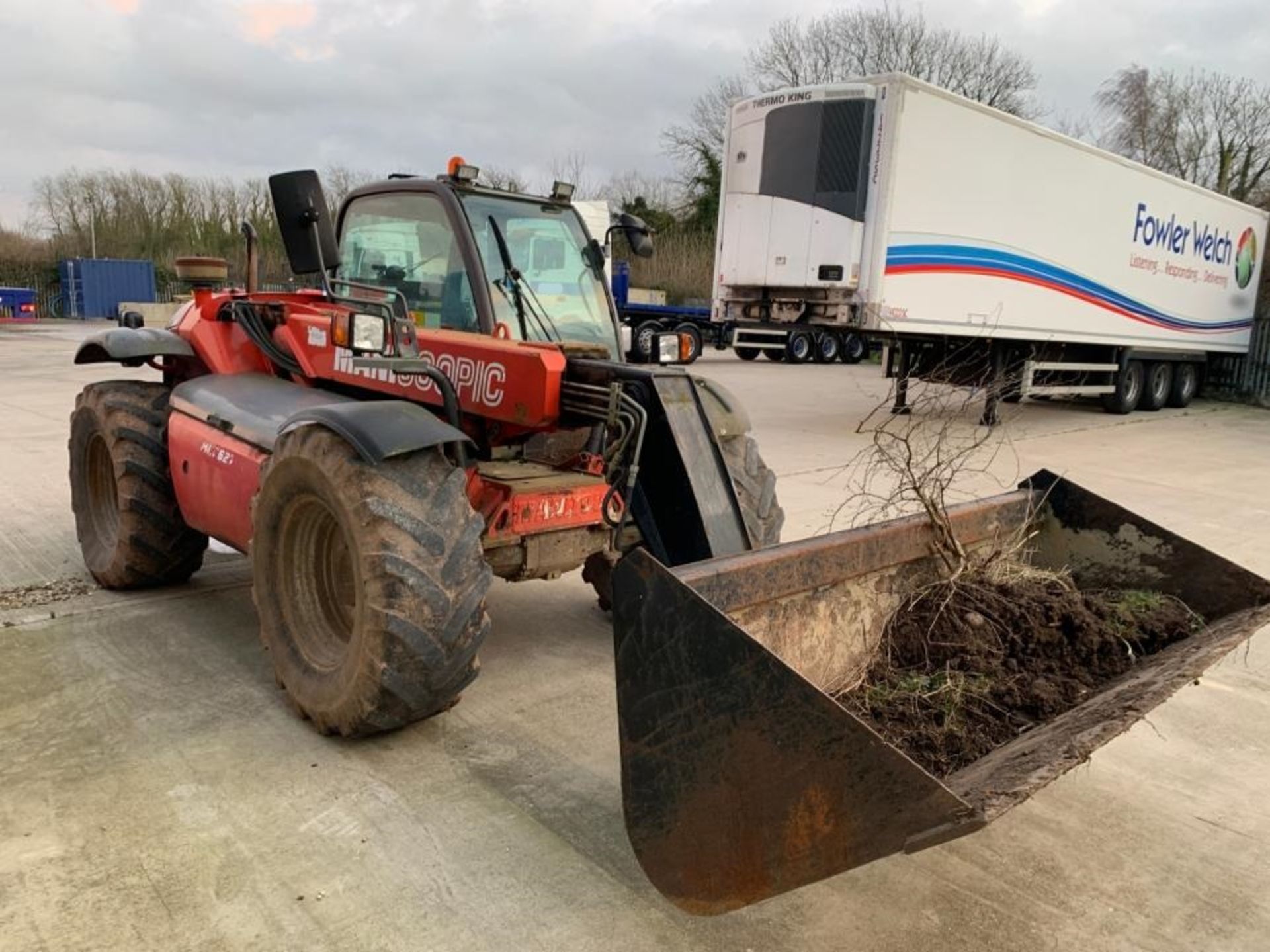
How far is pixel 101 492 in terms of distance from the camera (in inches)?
201

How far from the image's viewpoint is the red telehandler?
2.05 metres

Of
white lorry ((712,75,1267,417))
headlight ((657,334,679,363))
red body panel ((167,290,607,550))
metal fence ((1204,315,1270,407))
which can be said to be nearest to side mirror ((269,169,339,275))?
red body panel ((167,290,607,550))

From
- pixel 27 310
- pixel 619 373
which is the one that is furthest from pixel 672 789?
pixel 27 310

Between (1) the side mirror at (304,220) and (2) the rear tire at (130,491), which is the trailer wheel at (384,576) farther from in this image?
(2) the rear tire at (130,491)

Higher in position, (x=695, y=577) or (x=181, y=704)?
(x=695, y=577)

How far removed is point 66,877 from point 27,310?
36.9 meters

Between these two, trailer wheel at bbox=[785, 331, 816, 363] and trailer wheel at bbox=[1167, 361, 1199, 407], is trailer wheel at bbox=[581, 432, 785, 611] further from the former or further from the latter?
trailer wheel at bbox=[785, 331, 816, 363]

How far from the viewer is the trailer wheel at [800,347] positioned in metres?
23.6

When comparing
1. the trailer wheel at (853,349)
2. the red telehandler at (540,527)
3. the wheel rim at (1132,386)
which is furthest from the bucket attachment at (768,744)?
the trailer wheel at (853,349)

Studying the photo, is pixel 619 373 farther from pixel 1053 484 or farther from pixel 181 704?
pixel 181 704

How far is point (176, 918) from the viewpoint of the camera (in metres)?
2.39

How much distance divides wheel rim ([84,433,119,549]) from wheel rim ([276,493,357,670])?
1.99 m

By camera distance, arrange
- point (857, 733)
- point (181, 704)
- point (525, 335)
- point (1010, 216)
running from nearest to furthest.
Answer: point (857, 733) → point (181, 704) → point (525, 335) → point (1010, 216)

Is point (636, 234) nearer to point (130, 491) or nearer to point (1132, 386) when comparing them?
point (130, 491)
